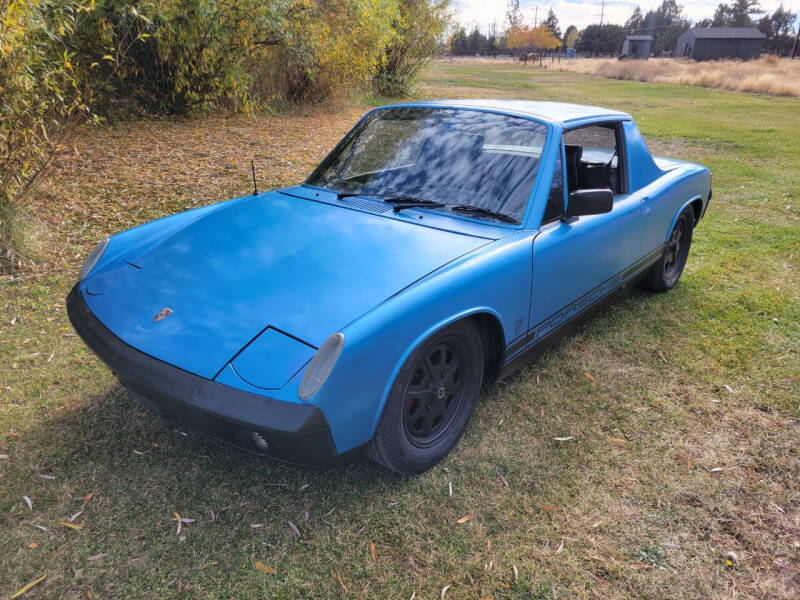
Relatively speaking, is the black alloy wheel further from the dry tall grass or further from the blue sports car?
the dry tall grass

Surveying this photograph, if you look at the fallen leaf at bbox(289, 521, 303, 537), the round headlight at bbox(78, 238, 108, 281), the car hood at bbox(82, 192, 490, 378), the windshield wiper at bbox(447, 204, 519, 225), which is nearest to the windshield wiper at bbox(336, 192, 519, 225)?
the windshield wiper at bbox(447, 204, 519, 225)

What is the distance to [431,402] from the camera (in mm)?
2510

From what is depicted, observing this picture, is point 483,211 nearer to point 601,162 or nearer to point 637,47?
point 601,162

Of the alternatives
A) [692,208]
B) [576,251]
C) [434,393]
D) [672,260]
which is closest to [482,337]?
[434,393]

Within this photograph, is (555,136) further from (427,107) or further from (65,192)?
(65,192)

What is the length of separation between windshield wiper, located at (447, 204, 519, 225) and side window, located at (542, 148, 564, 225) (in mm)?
210

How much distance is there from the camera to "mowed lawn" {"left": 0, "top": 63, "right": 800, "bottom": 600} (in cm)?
208

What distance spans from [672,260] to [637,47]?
79.9 meters

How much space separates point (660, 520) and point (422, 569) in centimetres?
107

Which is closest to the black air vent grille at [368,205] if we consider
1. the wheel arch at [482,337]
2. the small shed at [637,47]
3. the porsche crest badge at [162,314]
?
the wheel arch at [482,337]

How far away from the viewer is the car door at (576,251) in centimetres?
284

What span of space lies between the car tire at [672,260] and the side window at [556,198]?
1.69 metres

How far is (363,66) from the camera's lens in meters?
12.6

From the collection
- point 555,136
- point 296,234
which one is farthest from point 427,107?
point 296,234
